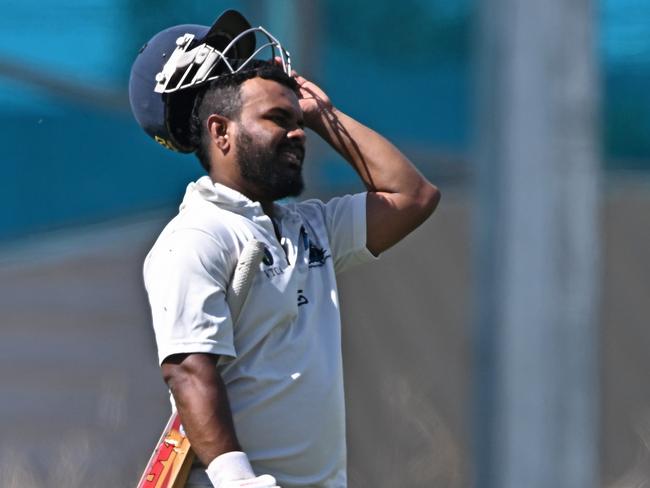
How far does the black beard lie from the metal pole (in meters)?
0.59

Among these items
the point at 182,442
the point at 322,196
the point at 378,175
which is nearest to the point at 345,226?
the point at 378,175

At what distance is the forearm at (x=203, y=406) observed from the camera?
2.86 meters

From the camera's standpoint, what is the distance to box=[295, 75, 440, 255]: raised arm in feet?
11.6

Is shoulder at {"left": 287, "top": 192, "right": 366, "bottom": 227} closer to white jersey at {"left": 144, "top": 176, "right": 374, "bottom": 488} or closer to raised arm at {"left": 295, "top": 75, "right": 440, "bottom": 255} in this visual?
raised arm at {"left": 295, "top": 75, "right": 440, "bottom": 255}

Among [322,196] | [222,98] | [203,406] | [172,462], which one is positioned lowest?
[322,196]

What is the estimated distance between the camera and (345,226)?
3.46 meters

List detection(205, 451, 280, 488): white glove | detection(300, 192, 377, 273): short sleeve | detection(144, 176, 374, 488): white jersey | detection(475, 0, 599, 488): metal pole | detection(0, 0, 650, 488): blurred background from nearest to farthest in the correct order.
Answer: detection(475, 0, 599, 488): metal pole, detection(205, 451, 280, 488): white glove, detection(144, 176, 374, 488): white jersey, detection(300, 192, 377, 273): short sleeve, detection(0, 0, 650, 488): blurred background

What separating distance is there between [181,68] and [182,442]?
0.82 meters

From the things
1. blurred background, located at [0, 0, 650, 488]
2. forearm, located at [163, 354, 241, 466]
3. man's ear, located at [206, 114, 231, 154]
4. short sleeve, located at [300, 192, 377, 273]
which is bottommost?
blurred background, located at [0, 0, 650, 488]

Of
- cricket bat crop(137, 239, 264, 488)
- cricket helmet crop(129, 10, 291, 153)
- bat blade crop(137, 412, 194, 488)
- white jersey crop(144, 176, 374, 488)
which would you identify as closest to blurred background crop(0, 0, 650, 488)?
cricket helmet crop(129, 10, 291, 153)

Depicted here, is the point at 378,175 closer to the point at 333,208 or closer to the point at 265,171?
the point at 333,208

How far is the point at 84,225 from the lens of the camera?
5812 mm

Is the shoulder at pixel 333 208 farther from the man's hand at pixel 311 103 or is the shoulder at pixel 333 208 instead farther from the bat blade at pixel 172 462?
the bat blade at pixel 172 462

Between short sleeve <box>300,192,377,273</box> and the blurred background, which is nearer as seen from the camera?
short sleeve <box>300,192,377,273</box>
